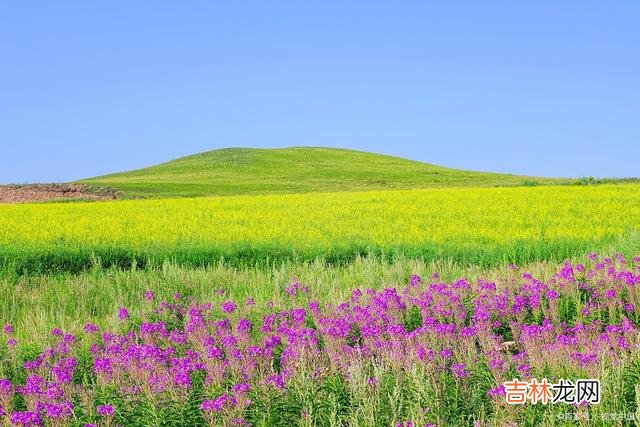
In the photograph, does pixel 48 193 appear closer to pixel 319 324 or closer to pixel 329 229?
pixel 329 229

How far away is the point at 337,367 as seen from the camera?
546 centimetres

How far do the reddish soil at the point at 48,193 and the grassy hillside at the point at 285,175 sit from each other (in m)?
3.59

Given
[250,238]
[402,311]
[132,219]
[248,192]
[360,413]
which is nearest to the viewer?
[360,413]

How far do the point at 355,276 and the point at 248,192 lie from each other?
142 feet

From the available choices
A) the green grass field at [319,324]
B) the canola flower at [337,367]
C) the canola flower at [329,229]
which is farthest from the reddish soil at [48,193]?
the canola flower at [337,367]

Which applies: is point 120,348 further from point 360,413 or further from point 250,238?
point 250,238

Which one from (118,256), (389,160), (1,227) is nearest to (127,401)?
(118,256)

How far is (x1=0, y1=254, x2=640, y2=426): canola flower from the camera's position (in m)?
4.57

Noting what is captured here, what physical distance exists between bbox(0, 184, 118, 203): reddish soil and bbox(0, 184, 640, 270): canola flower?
45.8 ft

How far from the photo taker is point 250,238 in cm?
1716

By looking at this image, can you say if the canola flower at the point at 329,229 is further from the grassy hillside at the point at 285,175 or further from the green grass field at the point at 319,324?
the grassy hillside at the point at 285,175

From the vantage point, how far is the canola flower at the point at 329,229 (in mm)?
14648

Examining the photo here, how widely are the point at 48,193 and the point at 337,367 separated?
45002mm

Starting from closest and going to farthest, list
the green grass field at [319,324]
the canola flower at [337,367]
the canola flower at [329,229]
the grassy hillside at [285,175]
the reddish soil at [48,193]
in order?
the canola flower at [337,367] → the green grass field at [319,324] → the canola flower at [329,229] → the reddish soil at [48,193] → the grassy hillside at [285,175]
